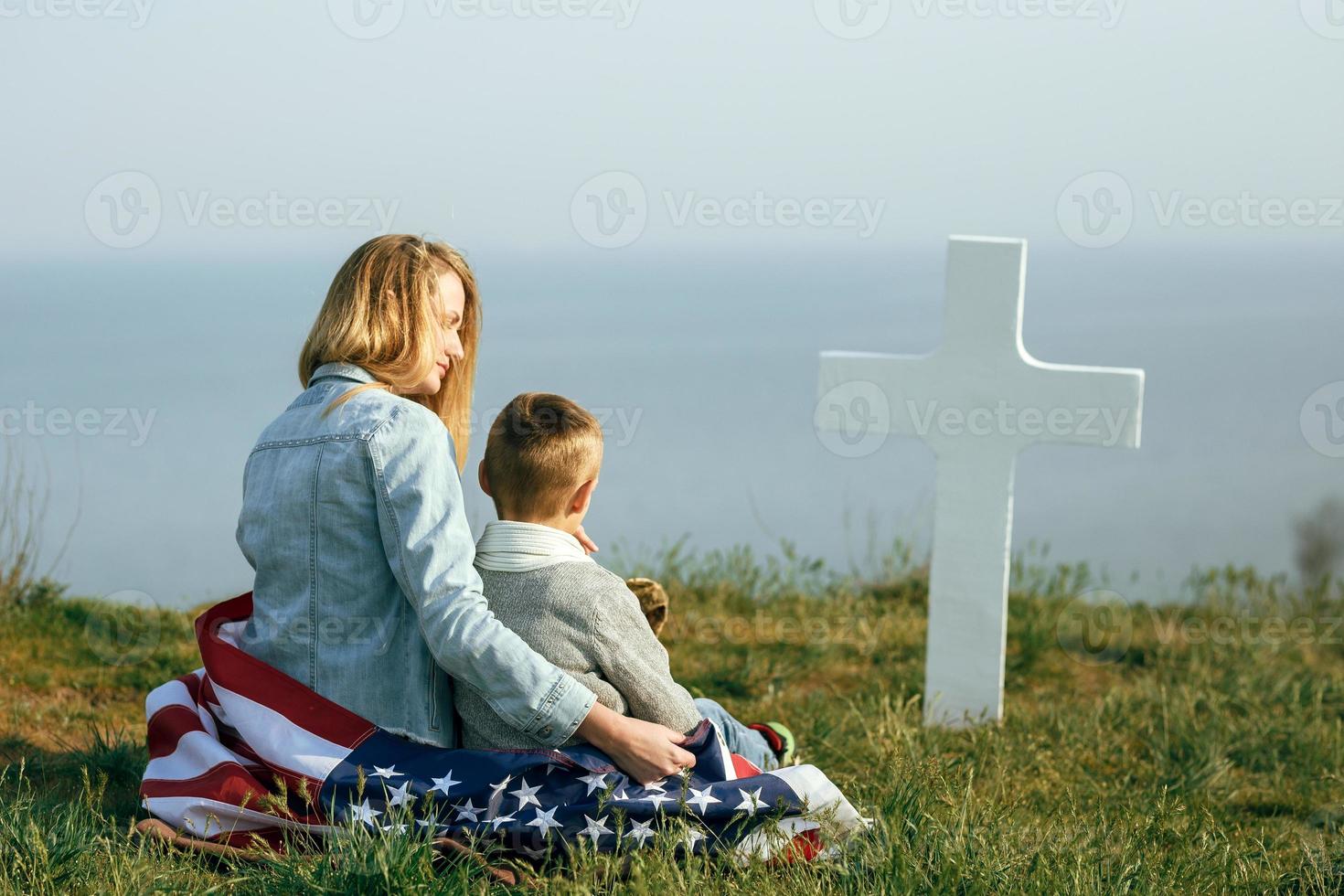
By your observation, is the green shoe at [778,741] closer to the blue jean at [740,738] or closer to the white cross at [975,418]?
the blue jean at [740,738]

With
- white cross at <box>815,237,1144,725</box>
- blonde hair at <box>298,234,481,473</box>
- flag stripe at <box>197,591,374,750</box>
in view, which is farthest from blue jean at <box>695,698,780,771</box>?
white cross at <box>815,237,1144,725</box>

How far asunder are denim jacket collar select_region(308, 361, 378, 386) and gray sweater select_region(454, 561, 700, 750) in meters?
0.54

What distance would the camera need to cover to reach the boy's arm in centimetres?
280

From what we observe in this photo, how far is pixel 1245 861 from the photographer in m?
2.97

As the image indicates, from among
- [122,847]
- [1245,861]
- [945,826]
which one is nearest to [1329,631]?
[1245,861]

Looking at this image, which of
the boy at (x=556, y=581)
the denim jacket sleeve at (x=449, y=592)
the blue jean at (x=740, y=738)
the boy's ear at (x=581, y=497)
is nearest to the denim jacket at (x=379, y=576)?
the denim jacket sleeve at (x=449, y=592)

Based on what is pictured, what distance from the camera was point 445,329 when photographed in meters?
3.15

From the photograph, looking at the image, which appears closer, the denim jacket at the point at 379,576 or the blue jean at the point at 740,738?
the denim jacket at the point at 379,576

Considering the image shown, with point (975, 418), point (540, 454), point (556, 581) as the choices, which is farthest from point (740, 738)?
point (975, 418)

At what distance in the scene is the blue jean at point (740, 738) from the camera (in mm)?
3248

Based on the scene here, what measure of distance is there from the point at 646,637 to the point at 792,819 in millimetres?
513

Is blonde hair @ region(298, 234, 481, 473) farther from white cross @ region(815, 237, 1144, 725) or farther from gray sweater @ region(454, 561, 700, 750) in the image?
white cross @ region(815, 237, 1144, 725)

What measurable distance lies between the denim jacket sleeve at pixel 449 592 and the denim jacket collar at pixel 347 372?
0.23 meters

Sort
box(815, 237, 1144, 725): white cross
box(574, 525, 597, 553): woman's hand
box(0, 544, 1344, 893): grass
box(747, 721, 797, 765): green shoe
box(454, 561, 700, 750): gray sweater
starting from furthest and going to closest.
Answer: box(815, 237, 1144, 725): white cross
box(747, 721, 797, 765): green shoe
box(574, 525, 597, 553): woman's hand
box(454, 561, 700, 750): gray sweater
box(0, 544, 1344, 893): grass
